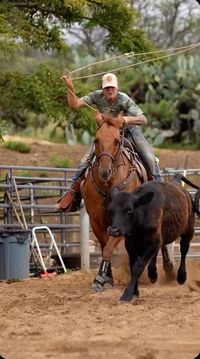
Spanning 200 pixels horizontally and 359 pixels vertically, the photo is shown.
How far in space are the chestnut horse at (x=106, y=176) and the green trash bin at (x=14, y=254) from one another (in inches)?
68.2

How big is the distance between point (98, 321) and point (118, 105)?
331 cm

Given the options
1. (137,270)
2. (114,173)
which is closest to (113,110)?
(114,173)

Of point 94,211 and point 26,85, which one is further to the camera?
point 26,85

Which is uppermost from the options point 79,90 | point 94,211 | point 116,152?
point 79,90

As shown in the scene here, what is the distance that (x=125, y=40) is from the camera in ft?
52.2

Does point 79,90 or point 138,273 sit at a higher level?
point 79,90

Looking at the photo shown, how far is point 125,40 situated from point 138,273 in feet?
24.7

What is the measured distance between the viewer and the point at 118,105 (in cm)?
1052

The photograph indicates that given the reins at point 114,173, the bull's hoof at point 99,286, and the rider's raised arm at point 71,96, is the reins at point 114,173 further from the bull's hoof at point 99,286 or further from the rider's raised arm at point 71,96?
the bull's hoof at point 99,286

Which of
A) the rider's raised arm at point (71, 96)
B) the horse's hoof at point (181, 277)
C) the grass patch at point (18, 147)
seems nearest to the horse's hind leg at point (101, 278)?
the horse's hoof at point (181, 277)

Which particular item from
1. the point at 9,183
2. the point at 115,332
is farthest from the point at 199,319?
the point at 9,183

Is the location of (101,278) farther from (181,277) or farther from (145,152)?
(145,152)

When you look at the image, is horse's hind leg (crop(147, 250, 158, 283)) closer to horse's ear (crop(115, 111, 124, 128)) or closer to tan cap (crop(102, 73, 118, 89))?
horse's ear (crop(115, 111, 124, 128))

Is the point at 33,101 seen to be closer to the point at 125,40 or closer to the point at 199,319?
the point at 125,40
